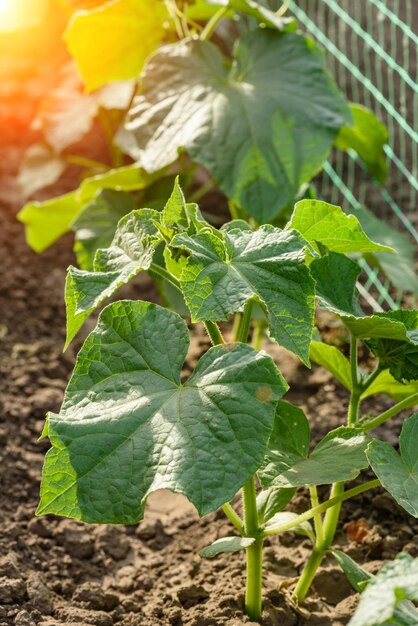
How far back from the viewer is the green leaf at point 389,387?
199 cm

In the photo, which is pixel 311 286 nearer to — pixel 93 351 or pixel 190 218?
pixel 190 218

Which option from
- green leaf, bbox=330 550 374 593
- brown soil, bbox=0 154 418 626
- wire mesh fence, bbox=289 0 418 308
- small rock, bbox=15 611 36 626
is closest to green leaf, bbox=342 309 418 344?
green leaf, bbox=330 550 374 593

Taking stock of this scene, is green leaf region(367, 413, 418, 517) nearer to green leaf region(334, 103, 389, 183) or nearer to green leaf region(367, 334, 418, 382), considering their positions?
green leaf region(367, 334, 418, 382)

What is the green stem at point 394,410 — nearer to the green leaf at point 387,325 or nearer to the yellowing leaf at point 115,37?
the green leaf at point 387,325

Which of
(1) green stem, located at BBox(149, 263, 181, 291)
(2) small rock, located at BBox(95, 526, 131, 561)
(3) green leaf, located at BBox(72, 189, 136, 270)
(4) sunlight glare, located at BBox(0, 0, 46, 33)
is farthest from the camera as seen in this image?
(4) sunlight glare, located at BBox(0, 0, 46, 33)

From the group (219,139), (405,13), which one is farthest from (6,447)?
(405,13)

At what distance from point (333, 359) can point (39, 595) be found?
2.76 ft

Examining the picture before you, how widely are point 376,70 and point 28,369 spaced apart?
2.26 m

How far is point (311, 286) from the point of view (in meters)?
1.61

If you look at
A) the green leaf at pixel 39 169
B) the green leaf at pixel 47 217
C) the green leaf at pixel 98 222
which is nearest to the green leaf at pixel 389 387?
the green leaf at pixel 98 222

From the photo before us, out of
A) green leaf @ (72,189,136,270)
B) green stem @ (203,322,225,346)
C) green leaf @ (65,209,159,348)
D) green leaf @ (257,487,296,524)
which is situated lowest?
green leaf @ (257,487,296,524)

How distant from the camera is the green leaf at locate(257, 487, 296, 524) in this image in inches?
74.6

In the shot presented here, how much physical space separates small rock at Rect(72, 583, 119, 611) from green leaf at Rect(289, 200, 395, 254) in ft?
3.28

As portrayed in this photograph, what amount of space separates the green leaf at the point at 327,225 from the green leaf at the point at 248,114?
927 millimetres
